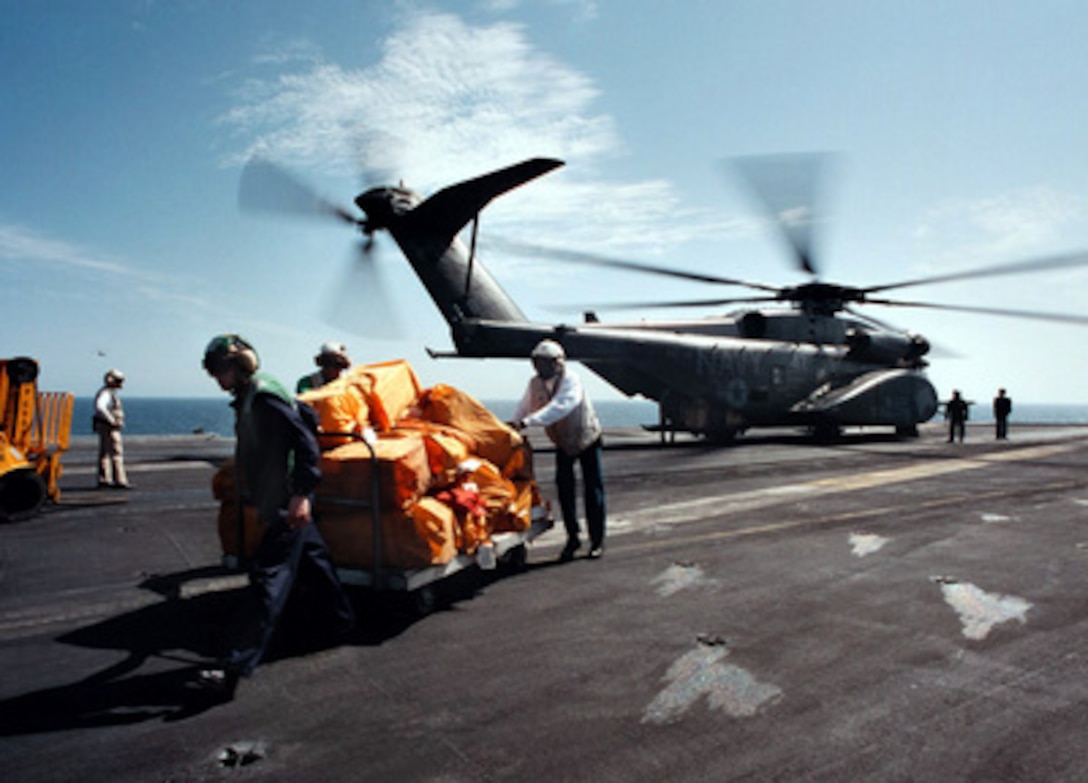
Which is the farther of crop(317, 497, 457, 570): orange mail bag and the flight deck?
crop(317, 497, 457, 570): orange mail bag

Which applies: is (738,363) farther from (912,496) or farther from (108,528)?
(108,528)

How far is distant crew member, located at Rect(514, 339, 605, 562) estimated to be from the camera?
20.9 ft

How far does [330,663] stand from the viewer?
420cm

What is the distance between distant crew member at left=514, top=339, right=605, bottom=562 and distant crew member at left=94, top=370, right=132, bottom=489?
8.95 metres

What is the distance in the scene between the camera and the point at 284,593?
4.05 m

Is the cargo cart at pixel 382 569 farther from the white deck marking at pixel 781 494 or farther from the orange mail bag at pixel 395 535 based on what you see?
the white deck marking at pixel 781 494

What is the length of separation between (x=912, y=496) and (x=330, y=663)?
946 cm

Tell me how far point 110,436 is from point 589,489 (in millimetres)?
9591

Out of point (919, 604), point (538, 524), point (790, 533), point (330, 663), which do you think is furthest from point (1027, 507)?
point (330, 663)

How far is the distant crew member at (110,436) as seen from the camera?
12.0m

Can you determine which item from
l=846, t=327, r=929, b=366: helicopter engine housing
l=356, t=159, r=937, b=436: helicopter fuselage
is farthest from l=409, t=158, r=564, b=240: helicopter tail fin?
l=846, t=327, r=929, b=366: helicopter engine housing

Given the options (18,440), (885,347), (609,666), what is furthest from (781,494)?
(885,347)

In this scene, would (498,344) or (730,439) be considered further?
(730,439)

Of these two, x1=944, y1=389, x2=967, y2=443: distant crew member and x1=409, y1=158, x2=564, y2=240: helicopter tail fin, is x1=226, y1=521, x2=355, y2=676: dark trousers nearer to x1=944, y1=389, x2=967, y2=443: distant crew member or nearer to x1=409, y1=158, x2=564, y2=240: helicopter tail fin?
x1=409, y1=158, x2=564, y2=240: helicopter tail fin
